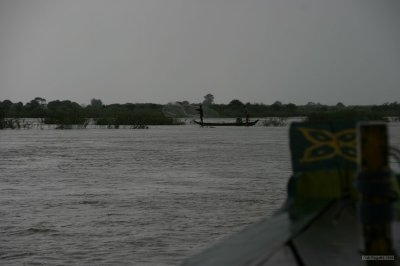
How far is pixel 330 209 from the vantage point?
17.7 feet

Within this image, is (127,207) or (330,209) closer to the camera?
(330,209)

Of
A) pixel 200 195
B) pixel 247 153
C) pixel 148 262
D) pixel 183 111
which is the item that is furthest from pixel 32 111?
pixel 148 262

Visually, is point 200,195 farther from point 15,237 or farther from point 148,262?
point 148,262

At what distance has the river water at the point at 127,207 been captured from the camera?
11336 millimetres

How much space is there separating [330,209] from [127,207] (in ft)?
36.7

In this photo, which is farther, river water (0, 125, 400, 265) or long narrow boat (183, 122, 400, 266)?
river water (0, 125, 400, 265)

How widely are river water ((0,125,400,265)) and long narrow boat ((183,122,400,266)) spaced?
4.54 m

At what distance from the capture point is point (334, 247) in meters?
6.16

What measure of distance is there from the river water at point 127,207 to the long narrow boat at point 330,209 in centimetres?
454

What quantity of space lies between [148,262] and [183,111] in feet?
363

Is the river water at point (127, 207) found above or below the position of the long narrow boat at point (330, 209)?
below

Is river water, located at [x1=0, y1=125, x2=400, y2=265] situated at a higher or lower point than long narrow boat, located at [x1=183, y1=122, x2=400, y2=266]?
lower

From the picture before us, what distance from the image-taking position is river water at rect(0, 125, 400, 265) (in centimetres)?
1134

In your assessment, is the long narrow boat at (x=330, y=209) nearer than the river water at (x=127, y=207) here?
Yes
